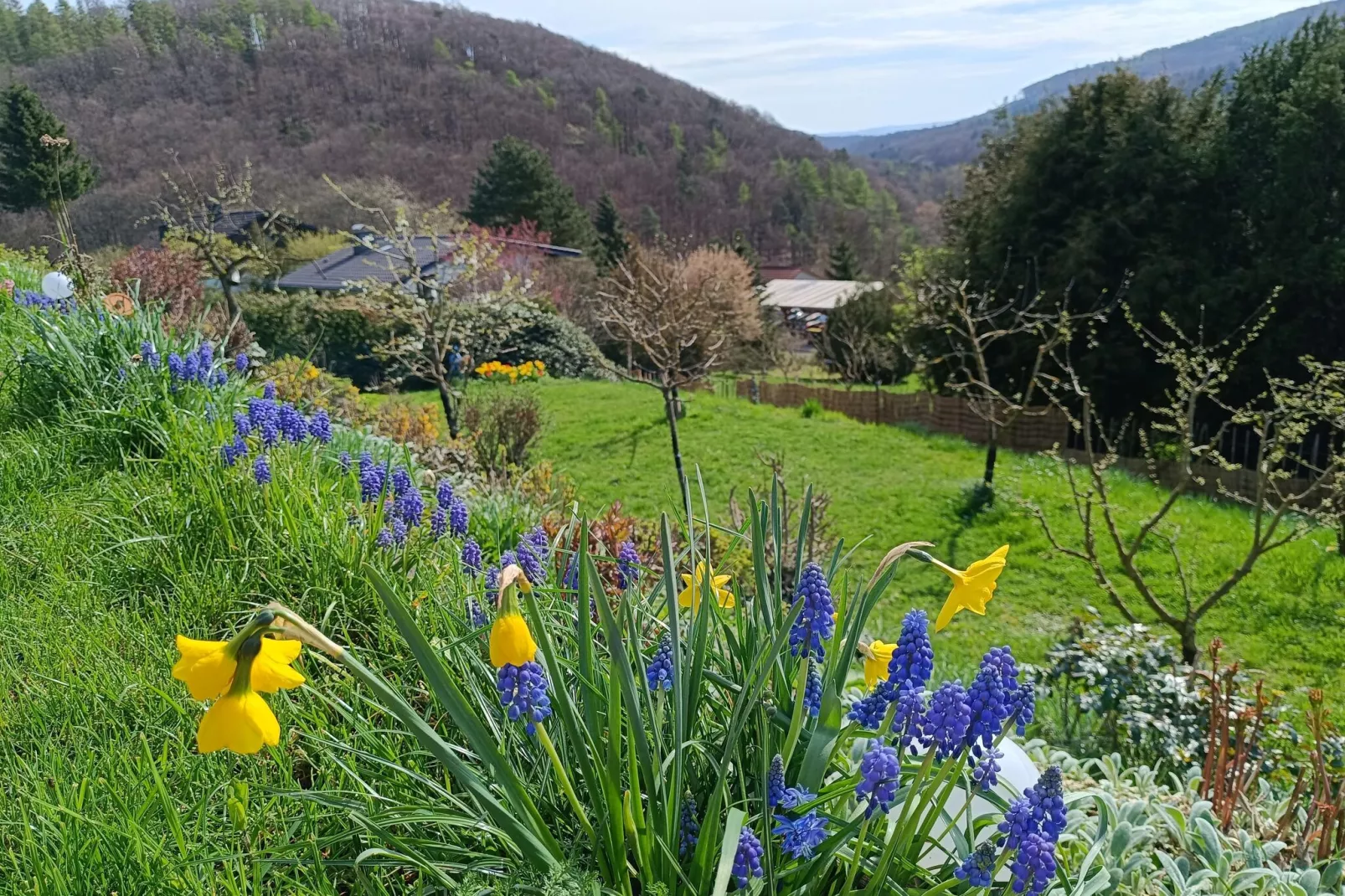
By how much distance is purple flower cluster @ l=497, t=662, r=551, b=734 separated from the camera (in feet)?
3.78

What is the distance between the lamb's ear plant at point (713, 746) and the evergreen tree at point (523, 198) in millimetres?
33550

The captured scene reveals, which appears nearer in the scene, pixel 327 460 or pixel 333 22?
pixel 327 460

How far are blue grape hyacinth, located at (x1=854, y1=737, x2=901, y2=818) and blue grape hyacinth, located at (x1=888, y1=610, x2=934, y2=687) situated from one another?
0.11 metres

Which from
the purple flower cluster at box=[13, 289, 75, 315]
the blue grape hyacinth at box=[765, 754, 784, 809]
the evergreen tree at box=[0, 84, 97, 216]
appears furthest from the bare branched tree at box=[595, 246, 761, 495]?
the blue grape hyacinth at box=[765, 754, 784, 809]

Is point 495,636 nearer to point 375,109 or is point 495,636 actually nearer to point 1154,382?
point 1154,382

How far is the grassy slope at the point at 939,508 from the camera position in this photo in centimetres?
638

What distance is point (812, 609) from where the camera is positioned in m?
1.33

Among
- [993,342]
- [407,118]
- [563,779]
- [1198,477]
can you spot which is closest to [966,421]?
[993,342]

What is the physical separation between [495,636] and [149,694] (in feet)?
4.18

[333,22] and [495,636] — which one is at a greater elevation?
[333,22]

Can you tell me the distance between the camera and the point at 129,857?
1305mm

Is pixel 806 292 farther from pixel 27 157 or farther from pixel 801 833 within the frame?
pixel 801 833

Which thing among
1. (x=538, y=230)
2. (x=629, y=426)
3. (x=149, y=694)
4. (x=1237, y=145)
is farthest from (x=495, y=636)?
(x=538, y=230)

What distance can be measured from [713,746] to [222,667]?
85cm
